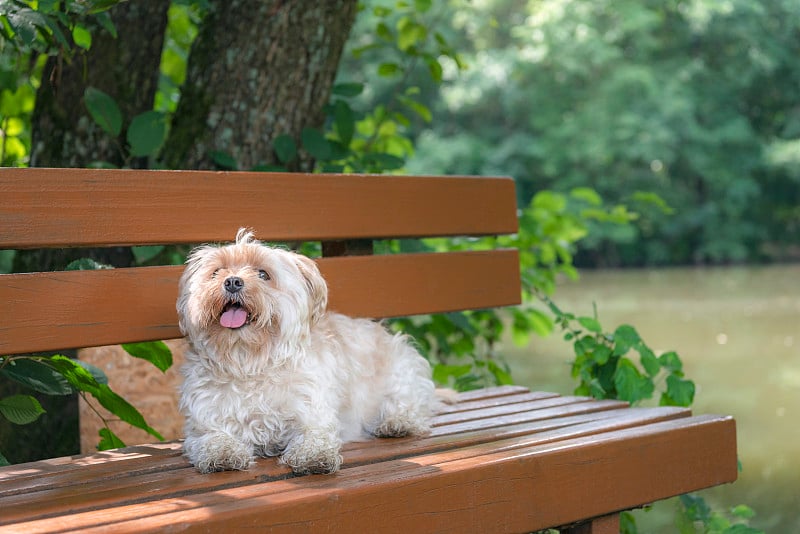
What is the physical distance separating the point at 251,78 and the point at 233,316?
178cm

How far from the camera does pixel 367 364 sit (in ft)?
10.2

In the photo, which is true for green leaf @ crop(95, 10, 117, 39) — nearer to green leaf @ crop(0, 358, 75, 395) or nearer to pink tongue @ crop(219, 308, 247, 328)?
green leaf @ crop(0, 358, 75, 395)

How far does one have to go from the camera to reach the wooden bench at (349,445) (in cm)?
227

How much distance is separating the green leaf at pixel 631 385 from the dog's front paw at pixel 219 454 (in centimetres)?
180

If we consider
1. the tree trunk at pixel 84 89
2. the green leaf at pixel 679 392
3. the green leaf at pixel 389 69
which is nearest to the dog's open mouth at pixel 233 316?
the tree trunk at pixel 84 89

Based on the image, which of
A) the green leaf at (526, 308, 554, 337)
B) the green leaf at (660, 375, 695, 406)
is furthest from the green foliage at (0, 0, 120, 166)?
the green leaf at (526, 308, 554, 337)

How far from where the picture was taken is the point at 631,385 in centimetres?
390

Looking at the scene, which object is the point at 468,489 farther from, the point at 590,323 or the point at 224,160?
the point at 224,160

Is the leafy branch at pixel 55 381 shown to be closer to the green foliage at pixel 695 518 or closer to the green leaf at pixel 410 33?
the green foliage at pixel 695 518

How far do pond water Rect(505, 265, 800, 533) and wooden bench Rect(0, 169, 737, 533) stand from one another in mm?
988

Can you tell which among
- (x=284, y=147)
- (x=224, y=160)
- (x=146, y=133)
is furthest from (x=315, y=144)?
(x=146, y=133)

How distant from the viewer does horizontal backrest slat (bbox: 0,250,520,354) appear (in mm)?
2812

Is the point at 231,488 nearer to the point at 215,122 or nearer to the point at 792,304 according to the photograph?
the point at 215,122

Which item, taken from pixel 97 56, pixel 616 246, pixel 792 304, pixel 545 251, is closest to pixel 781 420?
pixel 545 251
